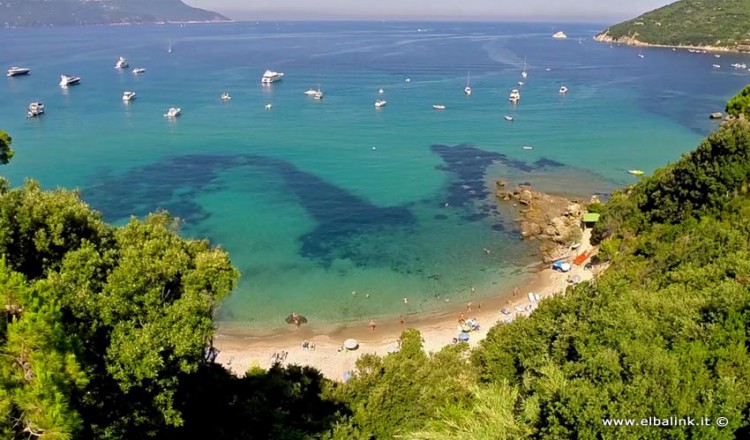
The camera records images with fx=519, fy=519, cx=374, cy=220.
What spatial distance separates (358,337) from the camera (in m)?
33.1

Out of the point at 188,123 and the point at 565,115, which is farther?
the point at 565,115

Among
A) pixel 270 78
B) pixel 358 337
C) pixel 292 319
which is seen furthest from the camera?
pixel 270 78

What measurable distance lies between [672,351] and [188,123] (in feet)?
Answer: 254

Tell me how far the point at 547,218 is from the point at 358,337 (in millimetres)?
23658

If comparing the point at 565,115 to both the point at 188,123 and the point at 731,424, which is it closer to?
the point at 188,123

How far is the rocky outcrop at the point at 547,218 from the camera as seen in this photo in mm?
43719

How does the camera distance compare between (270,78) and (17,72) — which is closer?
(270,78)

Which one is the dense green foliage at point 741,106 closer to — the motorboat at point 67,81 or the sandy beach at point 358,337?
the sandy beach at point 358,337

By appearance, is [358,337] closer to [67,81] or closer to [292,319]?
[292,319]

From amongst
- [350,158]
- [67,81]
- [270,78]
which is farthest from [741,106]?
[67,81]

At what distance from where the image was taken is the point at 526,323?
20.9 meters

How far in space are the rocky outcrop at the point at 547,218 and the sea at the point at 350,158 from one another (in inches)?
54.1

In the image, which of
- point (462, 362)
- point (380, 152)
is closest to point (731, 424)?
point (462, 362)

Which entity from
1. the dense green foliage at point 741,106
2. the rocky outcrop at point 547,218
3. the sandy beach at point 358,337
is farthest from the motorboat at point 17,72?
the dense green foliage at point 741,106
